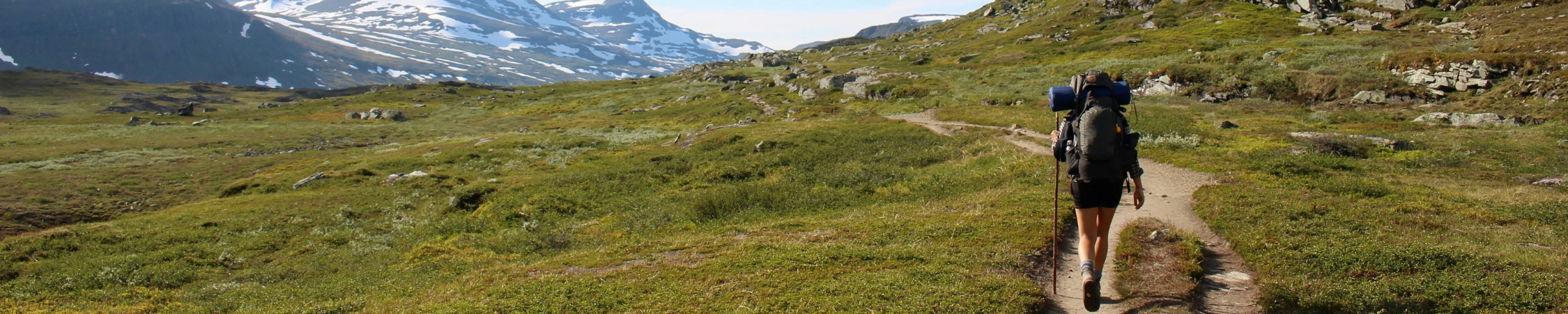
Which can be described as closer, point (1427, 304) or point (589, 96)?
point (1427, 304)

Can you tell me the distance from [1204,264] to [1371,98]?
126 feet

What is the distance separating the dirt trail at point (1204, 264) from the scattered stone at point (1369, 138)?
9.75m

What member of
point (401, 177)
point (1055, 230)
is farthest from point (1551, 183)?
point (401, 177)

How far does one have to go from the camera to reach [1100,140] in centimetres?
859

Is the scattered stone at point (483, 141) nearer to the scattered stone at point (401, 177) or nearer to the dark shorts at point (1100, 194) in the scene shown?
the scattered stone at point (401, 177)

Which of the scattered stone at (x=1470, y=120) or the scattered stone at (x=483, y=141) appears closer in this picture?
the scattered stone at (x=1470, y=120)

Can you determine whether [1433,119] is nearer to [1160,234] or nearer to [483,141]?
[1160,234]

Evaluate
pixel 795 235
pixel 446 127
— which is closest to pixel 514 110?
pixel 446 127

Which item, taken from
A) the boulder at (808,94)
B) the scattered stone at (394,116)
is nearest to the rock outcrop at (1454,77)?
the boulder at (808,94)

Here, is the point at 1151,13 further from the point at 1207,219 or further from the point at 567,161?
the point at 1207,219

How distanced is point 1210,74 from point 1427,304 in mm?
49558

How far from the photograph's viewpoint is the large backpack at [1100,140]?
863 centimetres

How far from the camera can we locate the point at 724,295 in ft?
34.4

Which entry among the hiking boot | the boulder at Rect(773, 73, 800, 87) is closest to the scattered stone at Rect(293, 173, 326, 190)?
the hiking boot
